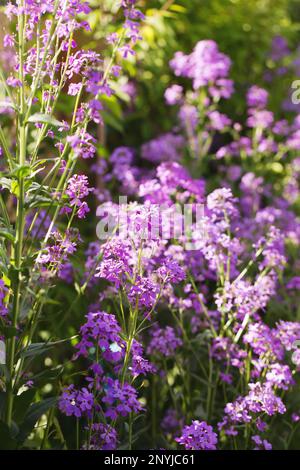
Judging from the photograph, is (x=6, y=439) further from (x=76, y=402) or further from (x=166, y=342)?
(x=166, y=342)

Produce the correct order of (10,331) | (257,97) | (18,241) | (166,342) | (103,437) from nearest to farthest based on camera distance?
(10,331) → (18,241) → (103,437) → (166,342) → (257,97)


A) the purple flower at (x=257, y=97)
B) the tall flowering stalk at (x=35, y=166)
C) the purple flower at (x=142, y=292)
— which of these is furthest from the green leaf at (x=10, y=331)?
the purple flower at (x=257, y=97)

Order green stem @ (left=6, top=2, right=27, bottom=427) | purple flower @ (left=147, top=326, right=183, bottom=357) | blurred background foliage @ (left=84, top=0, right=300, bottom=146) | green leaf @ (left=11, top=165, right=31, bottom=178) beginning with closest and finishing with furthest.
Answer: green leaf @ (left=11, top=165, right=31, bottom=178) < green stem @ (left=6, top=2, right=27, bottom=427) < purple flower @ (left=147, top=326, right=183, bottom=357) < blurred background foliage @ (left=84, top=0, right=300, bottom=146)

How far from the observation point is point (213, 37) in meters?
4.96

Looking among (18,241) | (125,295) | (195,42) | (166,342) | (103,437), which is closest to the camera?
(18,241)

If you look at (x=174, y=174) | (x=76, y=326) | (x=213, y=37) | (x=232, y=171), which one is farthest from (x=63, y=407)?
(x=213, y=37)

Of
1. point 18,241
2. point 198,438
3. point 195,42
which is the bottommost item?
point 198,438

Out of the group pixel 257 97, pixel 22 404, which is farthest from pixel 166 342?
pixel 257 97

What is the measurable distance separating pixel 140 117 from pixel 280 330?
2.78m

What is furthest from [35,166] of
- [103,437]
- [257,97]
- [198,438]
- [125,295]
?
[257,97]

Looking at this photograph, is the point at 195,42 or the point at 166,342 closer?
the point at 166,342

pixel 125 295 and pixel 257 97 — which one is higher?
pixel 257 97

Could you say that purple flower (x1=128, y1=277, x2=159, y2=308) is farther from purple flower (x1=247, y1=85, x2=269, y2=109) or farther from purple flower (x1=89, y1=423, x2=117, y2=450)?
purple flower (x1=247, y1=85, x2=269, y2=109)

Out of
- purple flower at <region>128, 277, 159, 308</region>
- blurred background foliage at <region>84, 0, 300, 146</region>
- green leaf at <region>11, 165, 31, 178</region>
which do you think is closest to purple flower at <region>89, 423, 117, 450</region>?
purple flower at <region>128, 277, 159, 308</region>
